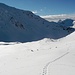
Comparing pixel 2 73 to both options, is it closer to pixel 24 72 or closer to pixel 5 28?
pixel 24 72

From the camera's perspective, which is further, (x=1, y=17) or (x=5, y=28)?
(x=1, y=17)

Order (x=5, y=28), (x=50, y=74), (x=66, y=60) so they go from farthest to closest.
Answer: (x=5, y=28), (x=66, y=60), (x=50, y=74)

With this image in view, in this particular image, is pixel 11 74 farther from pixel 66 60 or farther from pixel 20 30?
pixel 20 30

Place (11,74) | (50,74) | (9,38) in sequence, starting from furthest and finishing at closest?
(9,38) < (11,74) < (50,74)

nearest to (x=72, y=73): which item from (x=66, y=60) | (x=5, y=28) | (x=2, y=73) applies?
(x=66, y=60)

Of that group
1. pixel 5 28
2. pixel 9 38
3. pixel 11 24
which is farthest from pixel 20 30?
pixel 9 38

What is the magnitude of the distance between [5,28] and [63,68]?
381ft

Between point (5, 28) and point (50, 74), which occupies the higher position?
point (5, 28)

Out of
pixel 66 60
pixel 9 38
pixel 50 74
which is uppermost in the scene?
pixel 9 38

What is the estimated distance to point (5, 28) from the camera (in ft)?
409

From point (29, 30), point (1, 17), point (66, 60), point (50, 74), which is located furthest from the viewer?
point (29, 30)

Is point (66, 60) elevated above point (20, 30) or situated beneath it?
situated beneath

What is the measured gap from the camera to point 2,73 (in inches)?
428

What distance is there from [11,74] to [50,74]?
2093 millimetres
